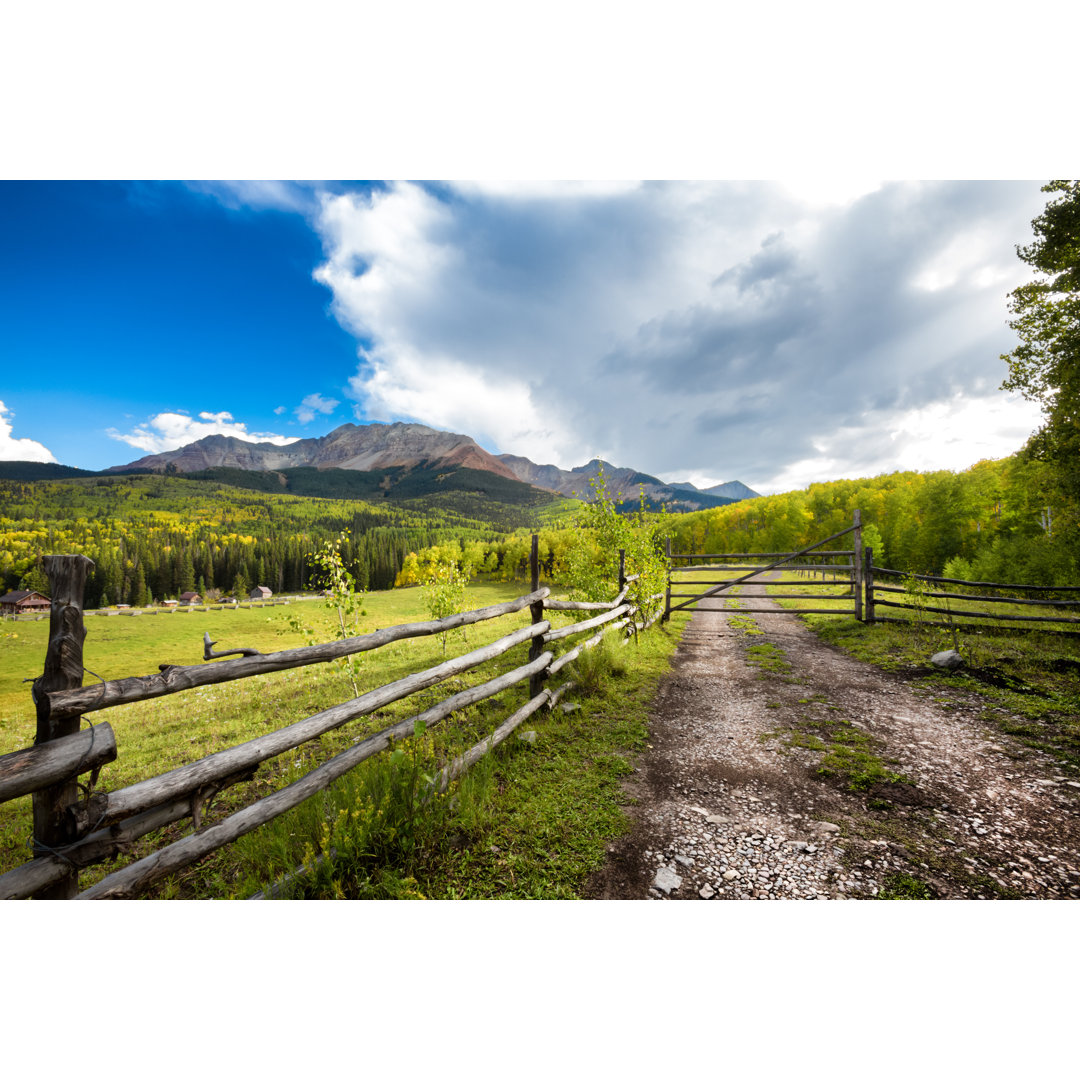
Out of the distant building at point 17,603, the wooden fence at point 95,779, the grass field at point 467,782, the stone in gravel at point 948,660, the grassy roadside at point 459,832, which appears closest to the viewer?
the wooden fence at point 95,779

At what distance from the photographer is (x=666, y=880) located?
2.76 meters

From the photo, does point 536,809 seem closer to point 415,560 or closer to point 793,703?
point 793,703

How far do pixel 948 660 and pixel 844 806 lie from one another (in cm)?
509

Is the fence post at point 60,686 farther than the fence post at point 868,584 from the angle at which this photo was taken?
No

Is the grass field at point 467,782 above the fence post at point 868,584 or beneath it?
beneath

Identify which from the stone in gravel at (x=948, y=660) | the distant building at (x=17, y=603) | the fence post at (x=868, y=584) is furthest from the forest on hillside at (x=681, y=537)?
the stone in gravel at (x=948, y=660)

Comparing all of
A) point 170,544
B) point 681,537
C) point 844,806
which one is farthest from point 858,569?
point 170,544

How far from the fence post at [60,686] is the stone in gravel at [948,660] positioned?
31.9ft

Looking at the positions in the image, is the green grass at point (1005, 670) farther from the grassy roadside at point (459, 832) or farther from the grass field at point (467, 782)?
the grassy roadside at point (459, 832)

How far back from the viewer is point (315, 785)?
302 cm

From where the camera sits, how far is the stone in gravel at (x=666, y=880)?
8.90 ft

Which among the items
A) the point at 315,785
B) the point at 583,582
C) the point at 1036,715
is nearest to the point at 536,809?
the point at 315,785

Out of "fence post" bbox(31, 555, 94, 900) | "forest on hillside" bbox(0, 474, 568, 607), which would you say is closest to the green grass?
"fence post" bbox(31, 555, 94, 900)

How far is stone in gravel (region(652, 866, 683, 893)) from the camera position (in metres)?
2.71
